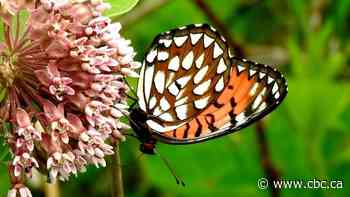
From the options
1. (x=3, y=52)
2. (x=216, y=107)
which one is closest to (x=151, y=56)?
(x=216, y=107)

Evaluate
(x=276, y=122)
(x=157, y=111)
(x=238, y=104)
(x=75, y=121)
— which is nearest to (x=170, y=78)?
(x=157, y=111)

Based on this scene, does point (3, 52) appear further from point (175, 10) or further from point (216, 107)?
point (175, 10)

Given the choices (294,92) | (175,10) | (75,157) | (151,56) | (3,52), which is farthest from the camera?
(175,10)

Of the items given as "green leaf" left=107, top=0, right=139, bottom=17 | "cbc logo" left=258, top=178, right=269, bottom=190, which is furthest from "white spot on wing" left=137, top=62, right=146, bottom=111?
"cbc logo" left=258, top=178, right=269, bottom=190

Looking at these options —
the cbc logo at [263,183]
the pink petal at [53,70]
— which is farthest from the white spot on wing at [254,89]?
the cbc logo at [263,183]

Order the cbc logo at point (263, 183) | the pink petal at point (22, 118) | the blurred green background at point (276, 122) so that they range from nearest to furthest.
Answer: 1. the pink petal at point (22, 118)
2. the blurred green background at point (276, 122)
3. the cbc logo at point (263, 183)

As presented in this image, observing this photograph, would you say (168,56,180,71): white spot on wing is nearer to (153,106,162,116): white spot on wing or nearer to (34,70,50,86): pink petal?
(153,106,162,116): white spot on wing

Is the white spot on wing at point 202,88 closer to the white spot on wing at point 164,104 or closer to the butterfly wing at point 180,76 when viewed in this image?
the butterfly wing at point 180,76
